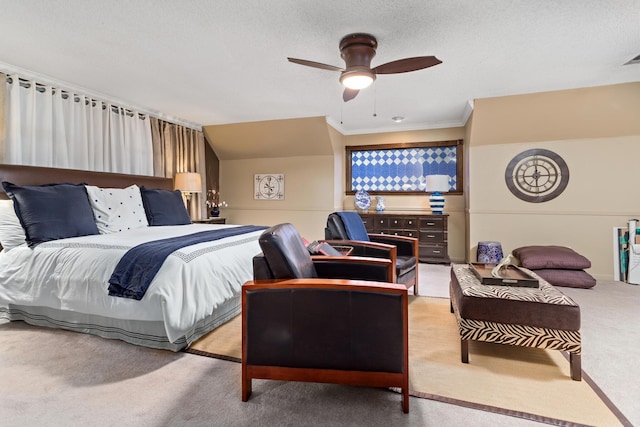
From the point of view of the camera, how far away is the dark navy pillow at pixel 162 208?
3.98 meters

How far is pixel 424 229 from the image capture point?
206 inches

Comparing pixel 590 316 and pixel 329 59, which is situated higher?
pixel 329 59

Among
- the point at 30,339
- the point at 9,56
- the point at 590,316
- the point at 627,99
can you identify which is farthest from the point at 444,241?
the point at 9,56

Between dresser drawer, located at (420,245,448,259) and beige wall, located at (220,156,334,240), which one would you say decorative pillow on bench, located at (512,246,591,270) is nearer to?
dresser drawer, located at (420,245,448,259)

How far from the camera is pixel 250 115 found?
518 cm

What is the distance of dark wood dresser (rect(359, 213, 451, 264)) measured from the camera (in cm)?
512

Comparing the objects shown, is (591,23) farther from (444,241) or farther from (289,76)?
(444,241)

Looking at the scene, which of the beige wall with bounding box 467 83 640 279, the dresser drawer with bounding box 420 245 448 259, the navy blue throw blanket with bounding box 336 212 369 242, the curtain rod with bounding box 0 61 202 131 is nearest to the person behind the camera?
the curtain rod with bounding box 0 61 202 131

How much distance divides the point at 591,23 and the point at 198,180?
4912 mm

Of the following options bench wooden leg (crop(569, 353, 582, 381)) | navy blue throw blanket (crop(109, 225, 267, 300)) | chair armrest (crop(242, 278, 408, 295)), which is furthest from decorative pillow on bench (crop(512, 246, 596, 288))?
navy blue throw blanket (crop(109, 225, 267, 300))

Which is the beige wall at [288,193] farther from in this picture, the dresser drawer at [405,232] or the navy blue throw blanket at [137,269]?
the navy blue throw blanket at [137,269]

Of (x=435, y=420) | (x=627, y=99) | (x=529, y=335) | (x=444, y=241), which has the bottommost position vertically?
(x=435, y=420)

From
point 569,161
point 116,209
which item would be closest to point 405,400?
point 116,209

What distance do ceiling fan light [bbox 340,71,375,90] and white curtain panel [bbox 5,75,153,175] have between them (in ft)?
10.8
